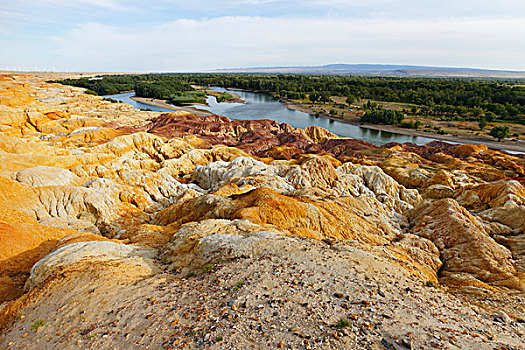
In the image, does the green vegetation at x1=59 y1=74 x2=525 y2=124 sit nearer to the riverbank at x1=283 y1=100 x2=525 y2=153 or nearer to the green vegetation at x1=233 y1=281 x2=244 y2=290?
the riverbank at x1=283 y1=100 x2=525 y2=153

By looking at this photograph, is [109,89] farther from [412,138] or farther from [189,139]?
[412,138]

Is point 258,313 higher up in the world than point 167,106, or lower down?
lower down

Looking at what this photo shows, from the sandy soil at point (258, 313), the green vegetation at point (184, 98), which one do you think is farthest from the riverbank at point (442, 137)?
the sandy soil at point (258, 313)

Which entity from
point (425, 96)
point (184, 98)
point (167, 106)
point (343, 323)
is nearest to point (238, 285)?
point (343, 323)

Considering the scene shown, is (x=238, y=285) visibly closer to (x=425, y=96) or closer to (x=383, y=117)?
(x=383, y=117)

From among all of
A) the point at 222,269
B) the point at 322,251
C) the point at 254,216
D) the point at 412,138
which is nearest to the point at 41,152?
the point at 254,216

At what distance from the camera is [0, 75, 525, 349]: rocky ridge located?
7.63m

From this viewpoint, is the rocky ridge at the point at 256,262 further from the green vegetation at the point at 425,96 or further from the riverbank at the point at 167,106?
the green vegetation at the point at 425,96

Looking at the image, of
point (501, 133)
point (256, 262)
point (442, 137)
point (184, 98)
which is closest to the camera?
point (256, 262)

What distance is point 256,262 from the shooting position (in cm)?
1098

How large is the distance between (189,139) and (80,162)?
27.1 meters

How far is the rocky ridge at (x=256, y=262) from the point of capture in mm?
7629

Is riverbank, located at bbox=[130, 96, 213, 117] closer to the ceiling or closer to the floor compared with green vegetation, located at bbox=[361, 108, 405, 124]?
closer to the ceiling

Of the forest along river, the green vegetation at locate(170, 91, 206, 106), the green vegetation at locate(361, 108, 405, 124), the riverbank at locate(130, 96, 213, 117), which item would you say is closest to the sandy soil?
the forest along river
